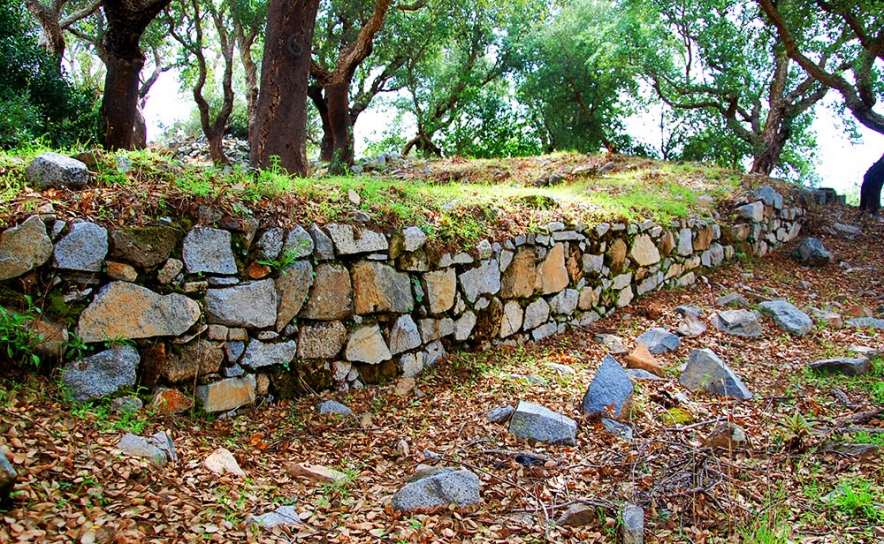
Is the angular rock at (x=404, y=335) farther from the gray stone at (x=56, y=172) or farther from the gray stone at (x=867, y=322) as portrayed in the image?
the gray stone at (x=867, y=322)

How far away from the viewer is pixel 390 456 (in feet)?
10.5

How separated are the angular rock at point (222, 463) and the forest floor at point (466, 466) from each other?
1.6 inches

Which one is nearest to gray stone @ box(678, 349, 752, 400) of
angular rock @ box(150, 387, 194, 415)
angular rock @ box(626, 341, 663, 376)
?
angular rock @ box(626, 341, 663, 376)

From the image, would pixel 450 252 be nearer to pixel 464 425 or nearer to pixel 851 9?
pixel 464 425

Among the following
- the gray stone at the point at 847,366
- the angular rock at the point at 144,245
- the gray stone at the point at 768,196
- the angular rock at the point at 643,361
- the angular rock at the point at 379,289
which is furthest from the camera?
the gray stone at the point at 768,196

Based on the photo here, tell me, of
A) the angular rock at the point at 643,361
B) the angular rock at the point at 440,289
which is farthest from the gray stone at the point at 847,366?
the angular rock at the point at 440,289

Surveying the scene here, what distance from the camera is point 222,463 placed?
277 centimetres

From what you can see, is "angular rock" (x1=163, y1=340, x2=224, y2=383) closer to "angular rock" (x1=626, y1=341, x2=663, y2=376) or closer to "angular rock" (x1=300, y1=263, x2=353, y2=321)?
"angular rock" (x1=300, y1=263, x2=353, y2=321)

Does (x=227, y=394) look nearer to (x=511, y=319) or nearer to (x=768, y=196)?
(x=511, y=319)

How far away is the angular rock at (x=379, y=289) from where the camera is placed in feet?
12.8

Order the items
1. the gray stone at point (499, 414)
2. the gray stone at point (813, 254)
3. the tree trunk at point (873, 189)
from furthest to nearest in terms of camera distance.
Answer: the tree trunk at point (873, 189)
the gray stone at point (813, 254)
the gray stone at point (499, 414)

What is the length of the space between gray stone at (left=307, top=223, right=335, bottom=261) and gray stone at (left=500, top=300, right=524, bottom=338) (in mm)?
1799

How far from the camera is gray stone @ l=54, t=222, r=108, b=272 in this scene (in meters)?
2.77

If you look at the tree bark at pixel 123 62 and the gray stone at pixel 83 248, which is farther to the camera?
the tree bark at pixel 123 62
